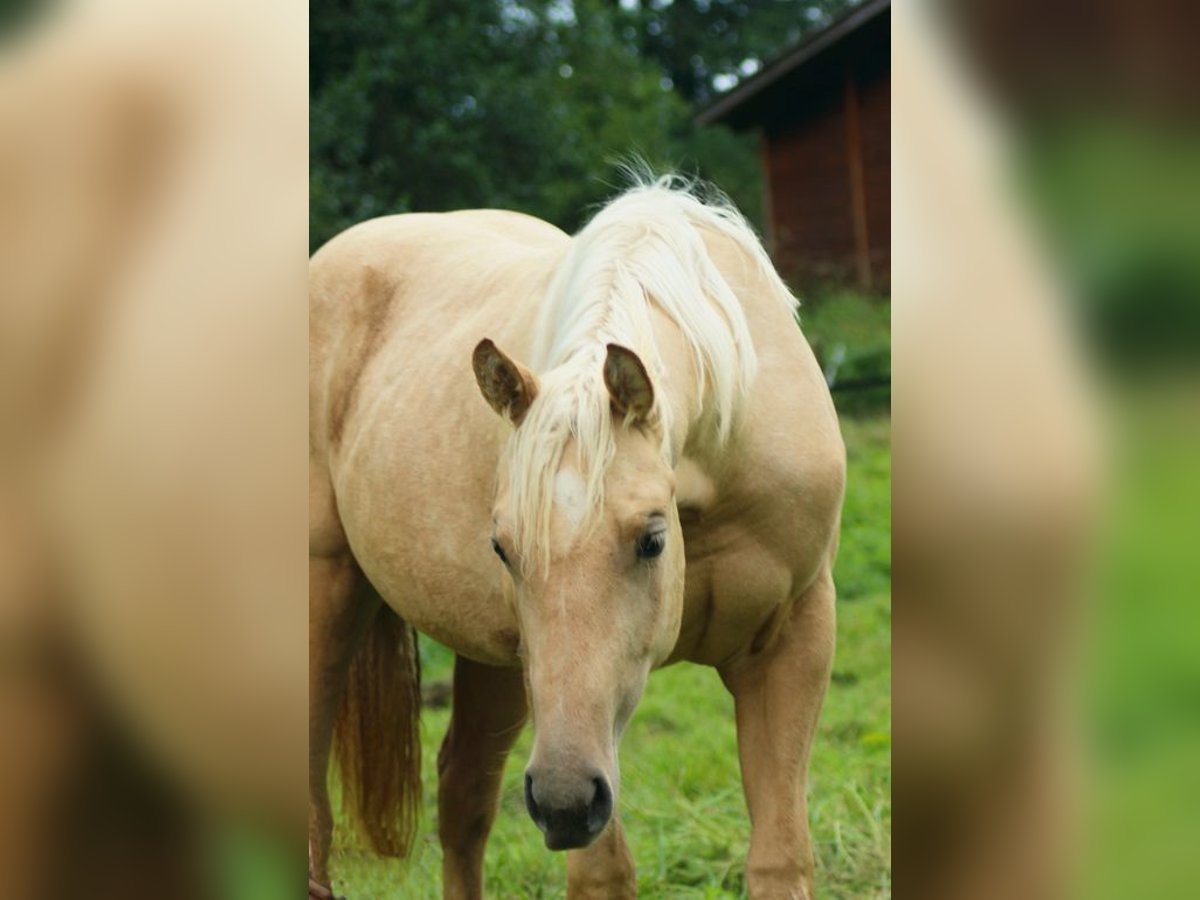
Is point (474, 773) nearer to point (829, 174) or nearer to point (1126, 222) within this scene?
point (1126, 222)

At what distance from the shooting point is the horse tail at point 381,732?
12.6 feet

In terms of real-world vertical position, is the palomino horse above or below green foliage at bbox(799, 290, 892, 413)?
below

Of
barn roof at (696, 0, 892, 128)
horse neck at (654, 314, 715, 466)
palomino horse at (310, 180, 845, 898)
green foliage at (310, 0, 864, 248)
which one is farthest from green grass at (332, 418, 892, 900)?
barn roof at (696, 0, 892, 128)

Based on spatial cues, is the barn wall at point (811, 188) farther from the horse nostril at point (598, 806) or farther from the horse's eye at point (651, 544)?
the horse nostril at point (598, 806)

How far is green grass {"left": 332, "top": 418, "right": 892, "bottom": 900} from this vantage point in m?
3.96

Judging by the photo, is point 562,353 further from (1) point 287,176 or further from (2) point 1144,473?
(2) point 1144,473

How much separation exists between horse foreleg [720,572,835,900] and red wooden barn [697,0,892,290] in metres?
7.19

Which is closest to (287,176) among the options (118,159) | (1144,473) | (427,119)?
(118,159)

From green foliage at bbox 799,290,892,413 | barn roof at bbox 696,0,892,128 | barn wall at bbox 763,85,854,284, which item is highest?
barn roof at bbox 696,0,892,128

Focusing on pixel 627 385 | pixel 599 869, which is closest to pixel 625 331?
pixel 627 385

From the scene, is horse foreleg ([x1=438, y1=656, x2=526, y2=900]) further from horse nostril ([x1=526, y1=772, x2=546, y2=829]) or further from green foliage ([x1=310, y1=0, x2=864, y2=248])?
green foliage ([x1=310, y1=0, x2=864, y2=248])

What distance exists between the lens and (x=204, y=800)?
1.32 m

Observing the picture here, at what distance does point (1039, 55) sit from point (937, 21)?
95 millimetres

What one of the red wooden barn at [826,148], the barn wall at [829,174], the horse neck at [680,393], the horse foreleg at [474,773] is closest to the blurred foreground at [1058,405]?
the horse neck at [680,393]
